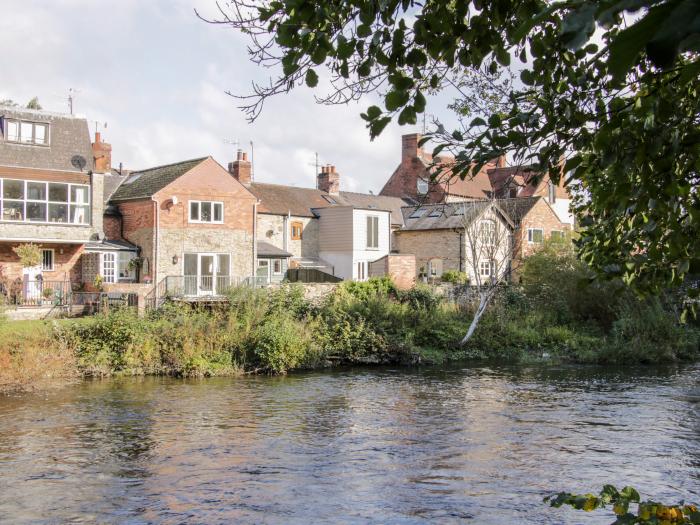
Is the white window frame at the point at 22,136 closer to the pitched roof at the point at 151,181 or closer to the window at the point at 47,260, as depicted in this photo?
the window at the point at 47,260

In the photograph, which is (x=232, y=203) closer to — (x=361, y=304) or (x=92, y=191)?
(x=92, y=191)

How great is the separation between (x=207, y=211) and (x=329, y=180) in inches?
608

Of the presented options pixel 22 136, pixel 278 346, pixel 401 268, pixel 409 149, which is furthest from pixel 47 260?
pixel 409 149

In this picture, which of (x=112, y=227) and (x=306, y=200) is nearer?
(x=112, y=227)

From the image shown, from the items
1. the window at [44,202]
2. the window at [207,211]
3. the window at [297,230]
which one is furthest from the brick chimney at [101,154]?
the window at [297,230]

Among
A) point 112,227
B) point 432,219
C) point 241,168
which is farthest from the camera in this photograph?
point 432,219

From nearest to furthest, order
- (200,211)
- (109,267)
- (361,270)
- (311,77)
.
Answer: (311,77) < (109,267) < (200,211) < (361,270)

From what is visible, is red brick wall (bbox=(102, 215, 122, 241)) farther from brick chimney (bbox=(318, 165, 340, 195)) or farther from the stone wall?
brick chimney (bbox=(318, 165, 340, 195))

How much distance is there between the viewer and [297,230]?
148ft

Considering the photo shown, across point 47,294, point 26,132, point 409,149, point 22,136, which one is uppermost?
point 409,149

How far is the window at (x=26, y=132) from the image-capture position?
32.2 metres

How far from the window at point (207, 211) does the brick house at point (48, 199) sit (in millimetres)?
4402

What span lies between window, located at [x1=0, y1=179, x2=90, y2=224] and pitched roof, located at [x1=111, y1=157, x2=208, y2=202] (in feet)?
11.7

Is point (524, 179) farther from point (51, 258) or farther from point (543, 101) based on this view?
point (543, 101)
